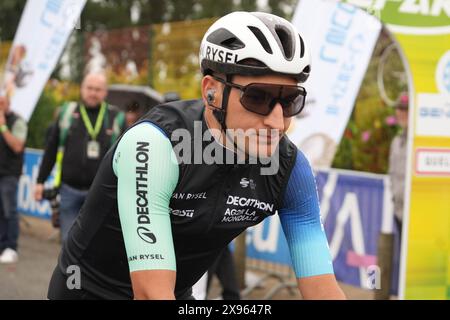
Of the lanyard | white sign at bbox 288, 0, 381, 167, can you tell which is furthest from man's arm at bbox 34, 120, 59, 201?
Result: white sign at bbox 288, 0, 381, 167

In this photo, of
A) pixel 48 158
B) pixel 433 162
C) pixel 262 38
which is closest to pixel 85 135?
pixel 48 158

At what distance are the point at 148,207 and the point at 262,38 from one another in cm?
73

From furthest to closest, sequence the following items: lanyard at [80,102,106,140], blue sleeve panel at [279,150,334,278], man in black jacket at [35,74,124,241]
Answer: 1. lanyard at [80,102,106,140]
2. man in black jacket at [35,74,124,241]
3. blue sleeve panel at [279,150,334,278]

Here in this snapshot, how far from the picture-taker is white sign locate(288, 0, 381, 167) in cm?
773

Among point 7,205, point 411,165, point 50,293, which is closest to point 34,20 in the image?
point 7,205

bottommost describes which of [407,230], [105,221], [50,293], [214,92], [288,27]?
[407,230]

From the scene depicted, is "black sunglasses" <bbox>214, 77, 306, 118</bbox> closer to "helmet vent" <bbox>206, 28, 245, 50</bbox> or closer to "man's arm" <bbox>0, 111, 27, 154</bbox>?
"helmet vent" <bbox>206, 28, 245, 50</bbox>

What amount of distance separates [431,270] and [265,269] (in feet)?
8.98

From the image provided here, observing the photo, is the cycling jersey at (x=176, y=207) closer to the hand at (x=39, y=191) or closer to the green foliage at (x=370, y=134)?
the hand at (x=39, y=191)

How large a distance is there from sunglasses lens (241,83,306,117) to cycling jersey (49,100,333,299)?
9.8 inches

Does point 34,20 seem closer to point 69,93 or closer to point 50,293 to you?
point 69,93

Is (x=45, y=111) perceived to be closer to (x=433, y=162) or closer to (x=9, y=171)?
(x=9, y=171)

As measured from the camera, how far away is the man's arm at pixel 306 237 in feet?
8.92

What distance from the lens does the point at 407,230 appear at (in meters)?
6.10
